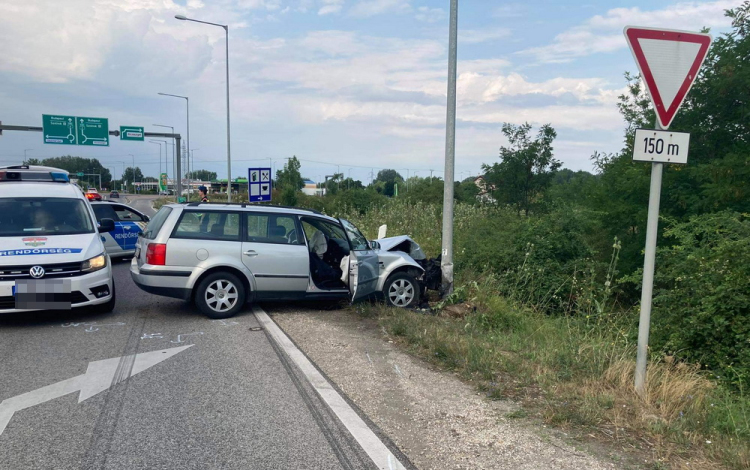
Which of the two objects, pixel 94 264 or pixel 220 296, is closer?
pixel 94 264

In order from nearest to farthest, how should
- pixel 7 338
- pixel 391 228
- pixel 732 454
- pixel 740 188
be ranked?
pixel 732 454, pixel 7 338, pixel 740 188, pixel 391 228

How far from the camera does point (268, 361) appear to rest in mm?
6387

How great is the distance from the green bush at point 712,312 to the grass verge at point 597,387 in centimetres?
29

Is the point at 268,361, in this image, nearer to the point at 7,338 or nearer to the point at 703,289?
the point at 7,338

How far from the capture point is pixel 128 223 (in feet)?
51.2

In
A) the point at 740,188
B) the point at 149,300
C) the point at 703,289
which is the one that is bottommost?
the point at 149,300

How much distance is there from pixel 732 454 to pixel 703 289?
3339mm

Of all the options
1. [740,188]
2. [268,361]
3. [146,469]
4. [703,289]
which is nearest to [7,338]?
[268,361]

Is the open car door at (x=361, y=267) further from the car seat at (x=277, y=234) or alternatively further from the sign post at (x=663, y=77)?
the sign post at (x=663, y=77)

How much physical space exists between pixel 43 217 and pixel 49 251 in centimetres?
130

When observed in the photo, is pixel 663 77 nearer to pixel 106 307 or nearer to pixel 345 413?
pixel 345 413

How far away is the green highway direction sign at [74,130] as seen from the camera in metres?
33.2

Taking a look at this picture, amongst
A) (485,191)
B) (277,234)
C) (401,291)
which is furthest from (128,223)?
(485,191)

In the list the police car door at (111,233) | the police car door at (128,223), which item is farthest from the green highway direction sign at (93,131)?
the police car door at (111,233)
